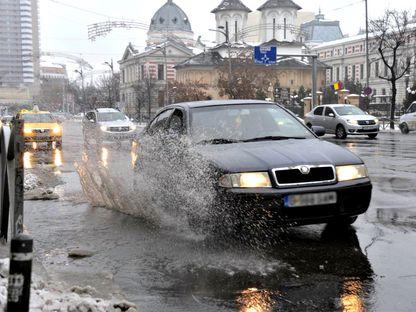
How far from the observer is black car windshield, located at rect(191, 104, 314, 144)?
21.4ft

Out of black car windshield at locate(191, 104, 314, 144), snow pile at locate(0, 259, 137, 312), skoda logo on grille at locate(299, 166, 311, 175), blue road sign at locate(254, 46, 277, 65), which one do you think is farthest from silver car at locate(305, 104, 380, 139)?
snow pile at locate(0, 259, 137, 312)

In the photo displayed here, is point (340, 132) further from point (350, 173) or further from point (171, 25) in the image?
point (171, 25)

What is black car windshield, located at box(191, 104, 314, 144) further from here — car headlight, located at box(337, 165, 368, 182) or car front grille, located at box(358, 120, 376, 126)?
car front grille, located at box(358, 120, 376, 126)

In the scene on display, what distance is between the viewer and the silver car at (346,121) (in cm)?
2625

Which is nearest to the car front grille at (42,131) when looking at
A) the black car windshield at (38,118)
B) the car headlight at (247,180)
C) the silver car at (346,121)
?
the black car windshield at (38,118)

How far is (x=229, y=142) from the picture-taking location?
6344 mm

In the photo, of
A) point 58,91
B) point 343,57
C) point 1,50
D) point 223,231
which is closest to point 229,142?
point 223,231

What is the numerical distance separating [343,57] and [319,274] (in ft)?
321

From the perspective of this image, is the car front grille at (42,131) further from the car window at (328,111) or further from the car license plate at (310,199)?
the car license plate at (310,199)

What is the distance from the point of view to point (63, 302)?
3.82 m

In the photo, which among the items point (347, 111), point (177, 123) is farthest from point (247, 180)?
point (347, 111)

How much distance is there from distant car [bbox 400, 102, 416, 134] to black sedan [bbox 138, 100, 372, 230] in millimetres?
25682

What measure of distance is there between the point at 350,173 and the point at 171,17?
332ft

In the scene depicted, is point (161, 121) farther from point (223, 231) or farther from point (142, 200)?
point (223, 231)
